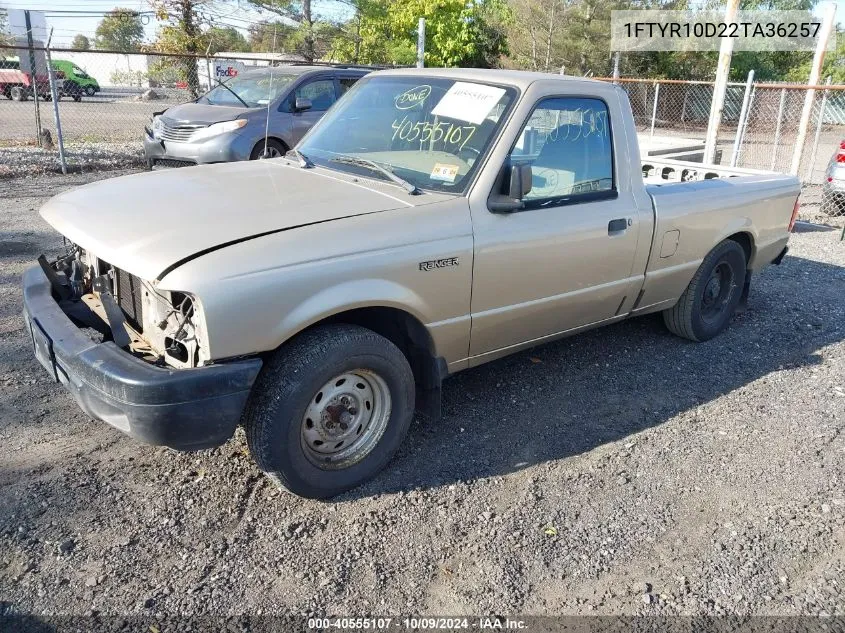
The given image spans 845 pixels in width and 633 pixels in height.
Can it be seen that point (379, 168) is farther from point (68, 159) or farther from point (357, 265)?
point (68, 159)

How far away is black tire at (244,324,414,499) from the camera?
297cm

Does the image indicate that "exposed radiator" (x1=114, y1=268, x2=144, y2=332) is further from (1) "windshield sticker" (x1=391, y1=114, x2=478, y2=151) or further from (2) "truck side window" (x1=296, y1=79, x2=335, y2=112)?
(2) "truck side window" (x1=296, y1=79, x2=335, y2=112)

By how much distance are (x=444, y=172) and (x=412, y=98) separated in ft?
2.30

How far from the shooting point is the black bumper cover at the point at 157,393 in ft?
8.70

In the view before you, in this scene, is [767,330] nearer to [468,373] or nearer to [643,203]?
[643,203]

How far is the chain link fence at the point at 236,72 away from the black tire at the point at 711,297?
2613 millimetres

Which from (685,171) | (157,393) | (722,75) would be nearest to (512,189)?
(157,393)

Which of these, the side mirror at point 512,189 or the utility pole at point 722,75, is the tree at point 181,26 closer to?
the utility pole at point 722,75

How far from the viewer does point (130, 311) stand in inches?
129

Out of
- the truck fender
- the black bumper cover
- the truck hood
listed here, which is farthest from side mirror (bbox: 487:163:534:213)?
the black bumper cover

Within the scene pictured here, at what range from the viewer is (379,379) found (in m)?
3.33

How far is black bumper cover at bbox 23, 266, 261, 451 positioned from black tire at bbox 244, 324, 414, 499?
17 cm

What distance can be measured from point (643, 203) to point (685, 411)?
1342mm

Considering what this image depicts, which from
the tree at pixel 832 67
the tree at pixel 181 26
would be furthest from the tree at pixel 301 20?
the tree at pixel 832 67
